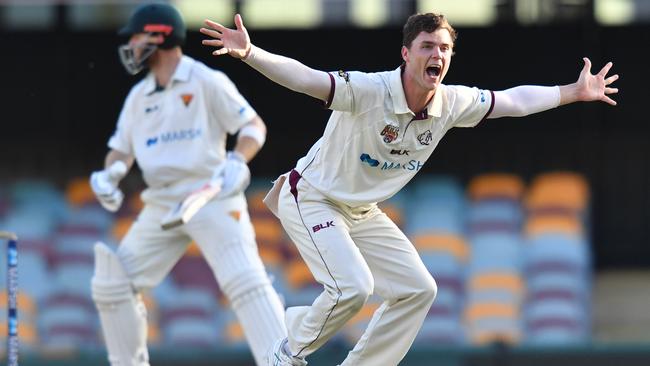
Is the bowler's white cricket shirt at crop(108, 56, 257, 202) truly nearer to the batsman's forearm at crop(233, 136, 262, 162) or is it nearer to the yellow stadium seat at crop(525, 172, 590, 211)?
the batsman's forearm at crop(233, 136, 262, 162)

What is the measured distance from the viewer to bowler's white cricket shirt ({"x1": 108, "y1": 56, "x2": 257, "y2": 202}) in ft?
26.1

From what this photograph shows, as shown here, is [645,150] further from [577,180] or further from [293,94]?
[293,94]

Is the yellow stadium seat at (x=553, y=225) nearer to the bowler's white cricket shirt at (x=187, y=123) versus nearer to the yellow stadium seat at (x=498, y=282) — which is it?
the yellow stadium seat at (x=498, y=282)

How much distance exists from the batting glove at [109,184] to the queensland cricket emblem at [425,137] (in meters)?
1.88

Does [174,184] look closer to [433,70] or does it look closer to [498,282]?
[433,70]

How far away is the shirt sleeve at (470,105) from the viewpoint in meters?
6.77

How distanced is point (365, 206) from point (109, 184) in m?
1.63

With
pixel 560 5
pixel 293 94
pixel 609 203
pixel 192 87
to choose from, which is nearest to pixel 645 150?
pixel 609 203

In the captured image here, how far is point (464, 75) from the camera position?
454 inches

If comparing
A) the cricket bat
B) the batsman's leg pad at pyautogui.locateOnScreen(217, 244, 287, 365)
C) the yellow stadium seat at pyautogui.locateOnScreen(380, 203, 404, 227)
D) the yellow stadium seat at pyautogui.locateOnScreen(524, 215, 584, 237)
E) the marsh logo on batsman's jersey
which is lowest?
the batsman's leg pad at pyautogui.locateOnScreen(217, 244, 287, 365)

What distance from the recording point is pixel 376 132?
6582mm

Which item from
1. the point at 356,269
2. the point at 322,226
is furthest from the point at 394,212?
the point at 356,269

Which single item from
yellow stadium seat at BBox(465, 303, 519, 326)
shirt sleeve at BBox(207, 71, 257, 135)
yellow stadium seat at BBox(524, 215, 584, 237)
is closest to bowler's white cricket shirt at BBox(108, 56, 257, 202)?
shirt sleeve at BBox(207, 71, 257, 135)

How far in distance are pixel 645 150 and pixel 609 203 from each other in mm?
452
